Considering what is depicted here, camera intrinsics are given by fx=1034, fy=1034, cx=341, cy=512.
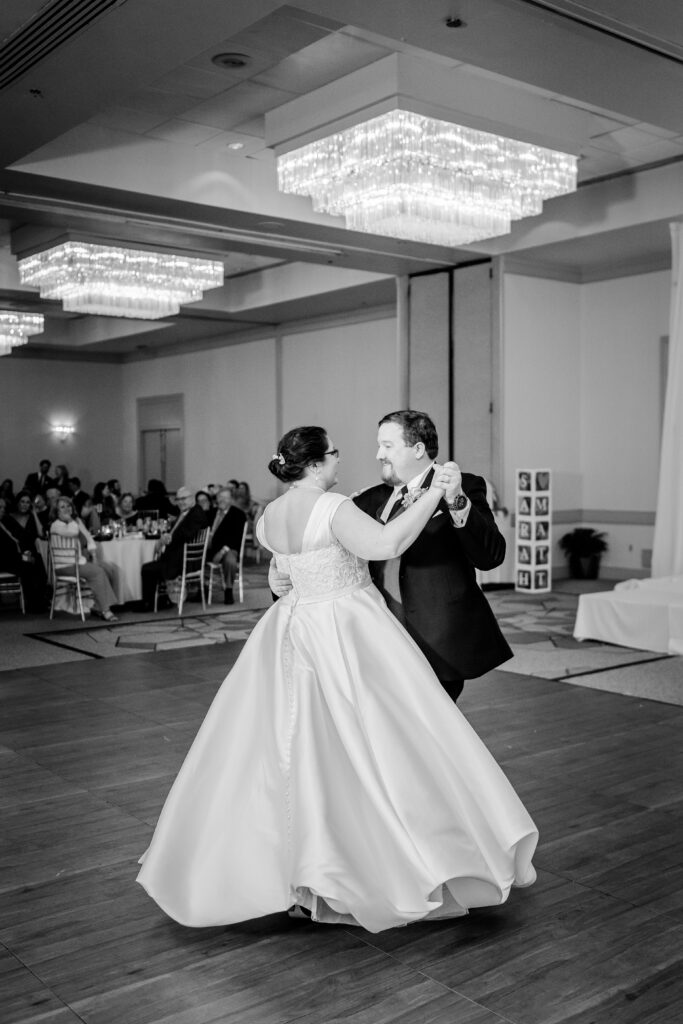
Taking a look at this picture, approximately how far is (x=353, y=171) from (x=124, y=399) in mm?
15442

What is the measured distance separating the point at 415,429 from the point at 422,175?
4585 mm

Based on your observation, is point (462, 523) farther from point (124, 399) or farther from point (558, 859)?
point (124, 399)

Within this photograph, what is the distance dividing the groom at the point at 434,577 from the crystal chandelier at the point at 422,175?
4246mm

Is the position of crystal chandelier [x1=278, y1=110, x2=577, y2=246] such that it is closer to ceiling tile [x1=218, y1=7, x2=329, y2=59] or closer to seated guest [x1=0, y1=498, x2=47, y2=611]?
ceiling tile [x1=218, y1=7, x2=329, y2=59]

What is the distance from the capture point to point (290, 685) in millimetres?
3371

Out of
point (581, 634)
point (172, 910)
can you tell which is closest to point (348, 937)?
point (172, 910)

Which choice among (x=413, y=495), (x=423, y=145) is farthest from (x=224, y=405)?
(x=413, y=495)

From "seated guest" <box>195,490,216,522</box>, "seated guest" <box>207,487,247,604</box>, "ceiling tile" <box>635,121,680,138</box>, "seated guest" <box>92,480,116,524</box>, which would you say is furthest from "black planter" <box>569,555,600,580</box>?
"seated guest" <box>92,480,116,524</box>

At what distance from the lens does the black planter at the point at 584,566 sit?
13.0 metres

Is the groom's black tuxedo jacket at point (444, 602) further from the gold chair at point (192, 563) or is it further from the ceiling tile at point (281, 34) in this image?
the gold chair at point (192, 563)

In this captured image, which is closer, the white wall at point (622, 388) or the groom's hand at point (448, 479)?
the groom's hand at point (448, 479)

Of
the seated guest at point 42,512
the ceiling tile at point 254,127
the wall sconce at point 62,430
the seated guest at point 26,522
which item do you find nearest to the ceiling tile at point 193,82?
the ceiling tile at point 254,127

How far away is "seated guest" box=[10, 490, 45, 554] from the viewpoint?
11.1m

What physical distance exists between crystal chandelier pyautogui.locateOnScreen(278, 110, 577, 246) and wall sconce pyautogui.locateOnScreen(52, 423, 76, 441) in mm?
14341
